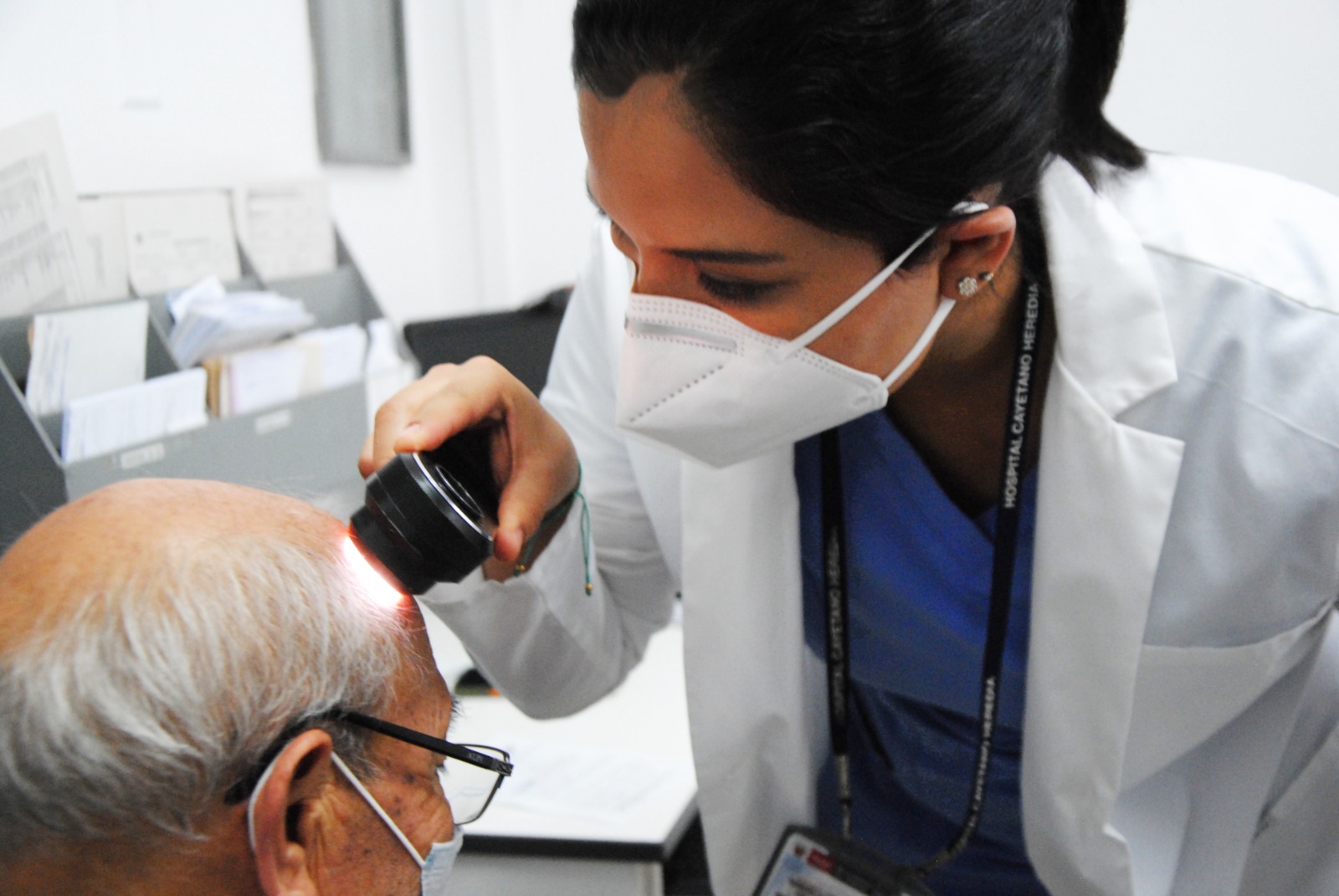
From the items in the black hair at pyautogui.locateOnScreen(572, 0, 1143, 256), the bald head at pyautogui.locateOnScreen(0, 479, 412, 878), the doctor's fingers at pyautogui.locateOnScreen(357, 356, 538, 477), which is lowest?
the bald head at pyautogui.locateOnScreen(0, 479, 412, 878)

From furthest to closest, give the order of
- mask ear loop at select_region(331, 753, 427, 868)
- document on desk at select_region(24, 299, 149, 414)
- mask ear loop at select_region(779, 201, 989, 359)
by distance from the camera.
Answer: document on desk at select_region(24, 299, 149, 414) → mask ear loop at select_region(779, 201, 989, 359) → mask ear loop at select_region(331, 753, 427, 868)

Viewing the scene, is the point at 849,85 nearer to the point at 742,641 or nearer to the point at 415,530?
the point at 415,530

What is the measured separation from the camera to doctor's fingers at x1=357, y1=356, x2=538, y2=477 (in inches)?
33.4

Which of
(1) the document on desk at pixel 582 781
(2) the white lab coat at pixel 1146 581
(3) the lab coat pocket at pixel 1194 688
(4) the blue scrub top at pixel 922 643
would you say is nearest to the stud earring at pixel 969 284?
(2) the white lab coat at pixel 1146 581

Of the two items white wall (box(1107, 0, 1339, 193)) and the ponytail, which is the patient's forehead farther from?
white wall (box(1107, 0, 1339, 193))

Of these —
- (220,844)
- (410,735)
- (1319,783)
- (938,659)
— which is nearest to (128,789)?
(220,844)

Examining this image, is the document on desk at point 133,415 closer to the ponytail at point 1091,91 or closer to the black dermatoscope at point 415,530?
the black dermatoscope at point 415,530

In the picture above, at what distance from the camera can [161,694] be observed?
61 cm

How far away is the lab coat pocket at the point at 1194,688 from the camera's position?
3.15ft

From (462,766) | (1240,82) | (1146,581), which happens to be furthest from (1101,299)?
(1240,82)

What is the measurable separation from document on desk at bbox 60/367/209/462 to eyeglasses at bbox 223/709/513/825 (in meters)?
0.62

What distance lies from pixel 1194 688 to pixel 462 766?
74 cm

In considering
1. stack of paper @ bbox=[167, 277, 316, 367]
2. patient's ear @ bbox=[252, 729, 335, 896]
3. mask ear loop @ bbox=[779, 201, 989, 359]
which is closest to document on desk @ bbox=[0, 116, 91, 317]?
stack of paper @ bbox=[167, 277, 316, 367]

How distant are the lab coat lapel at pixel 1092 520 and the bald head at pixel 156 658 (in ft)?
2.20
